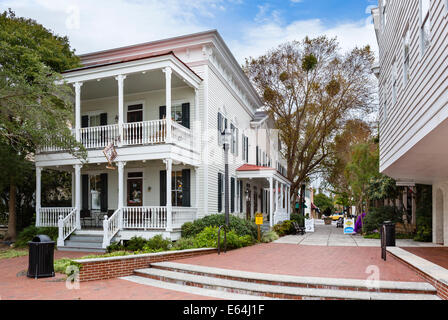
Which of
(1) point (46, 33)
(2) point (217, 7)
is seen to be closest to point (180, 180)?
(2) point (217, 7)

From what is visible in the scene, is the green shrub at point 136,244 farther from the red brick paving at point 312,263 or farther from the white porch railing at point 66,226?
the white porch railing at point 66,226

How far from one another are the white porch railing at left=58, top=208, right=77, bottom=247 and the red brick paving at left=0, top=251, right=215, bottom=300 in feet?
18.6

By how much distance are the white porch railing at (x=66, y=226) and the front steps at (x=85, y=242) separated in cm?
16

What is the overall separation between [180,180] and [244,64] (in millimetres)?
14987

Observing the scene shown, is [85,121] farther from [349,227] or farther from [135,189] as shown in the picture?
[349,227]

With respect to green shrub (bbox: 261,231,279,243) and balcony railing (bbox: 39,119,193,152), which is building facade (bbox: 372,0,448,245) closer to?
green shrub (bbox: 261,231,279,243)

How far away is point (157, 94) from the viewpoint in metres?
17.2

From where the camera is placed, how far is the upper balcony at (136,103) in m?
14.5

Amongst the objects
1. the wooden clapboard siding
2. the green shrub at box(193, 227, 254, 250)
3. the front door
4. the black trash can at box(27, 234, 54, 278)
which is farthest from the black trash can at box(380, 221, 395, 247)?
the front door

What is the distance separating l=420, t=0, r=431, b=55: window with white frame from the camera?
7.95 metres

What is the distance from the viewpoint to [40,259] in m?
8.66

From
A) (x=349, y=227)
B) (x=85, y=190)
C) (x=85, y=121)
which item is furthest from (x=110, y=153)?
(x=349, y=227)

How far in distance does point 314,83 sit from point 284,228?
11018mm

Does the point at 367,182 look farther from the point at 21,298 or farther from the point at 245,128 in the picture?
the point at 21,298
